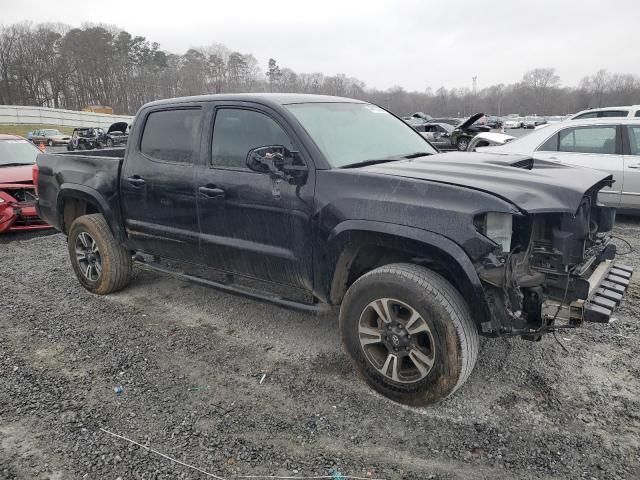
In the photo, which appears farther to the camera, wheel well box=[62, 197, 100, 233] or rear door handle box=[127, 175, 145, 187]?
wheel well box=[62, 197, 100, 233]

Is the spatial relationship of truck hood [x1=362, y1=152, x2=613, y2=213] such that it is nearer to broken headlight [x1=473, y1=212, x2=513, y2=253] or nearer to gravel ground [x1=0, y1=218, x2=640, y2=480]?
broken headlight [x1=473, y1=212, x2=513, y2=253]

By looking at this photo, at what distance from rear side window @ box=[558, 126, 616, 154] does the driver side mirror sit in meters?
5.44

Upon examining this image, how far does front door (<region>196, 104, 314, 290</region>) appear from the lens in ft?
11.0

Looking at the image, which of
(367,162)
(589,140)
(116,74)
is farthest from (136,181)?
(116,74)

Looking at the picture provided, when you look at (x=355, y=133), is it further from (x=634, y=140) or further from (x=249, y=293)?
(x=634, y=140)

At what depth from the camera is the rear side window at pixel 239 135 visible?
3537mm

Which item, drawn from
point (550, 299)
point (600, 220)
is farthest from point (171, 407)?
point (600, 220)

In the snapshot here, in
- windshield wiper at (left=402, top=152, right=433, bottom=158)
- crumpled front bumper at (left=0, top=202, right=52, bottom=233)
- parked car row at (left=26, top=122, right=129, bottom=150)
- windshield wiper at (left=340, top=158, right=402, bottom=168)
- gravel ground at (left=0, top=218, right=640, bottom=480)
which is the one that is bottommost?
gravel ground at (left=0, top=218, right=640, bottom=480)

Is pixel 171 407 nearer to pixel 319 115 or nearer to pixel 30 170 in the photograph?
pixel 319 115

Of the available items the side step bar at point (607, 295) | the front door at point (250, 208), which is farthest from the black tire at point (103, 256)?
the side step bar at point (607, 295)

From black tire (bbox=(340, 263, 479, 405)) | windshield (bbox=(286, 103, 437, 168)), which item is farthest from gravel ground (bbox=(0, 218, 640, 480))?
windshield (bbox=(286, 103, 437, 168))

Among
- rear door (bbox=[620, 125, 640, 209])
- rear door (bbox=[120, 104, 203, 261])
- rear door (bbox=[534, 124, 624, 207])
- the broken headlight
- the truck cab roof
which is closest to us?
the broken headlight

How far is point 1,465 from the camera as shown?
2.59 m

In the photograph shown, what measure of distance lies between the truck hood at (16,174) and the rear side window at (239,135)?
528cm
